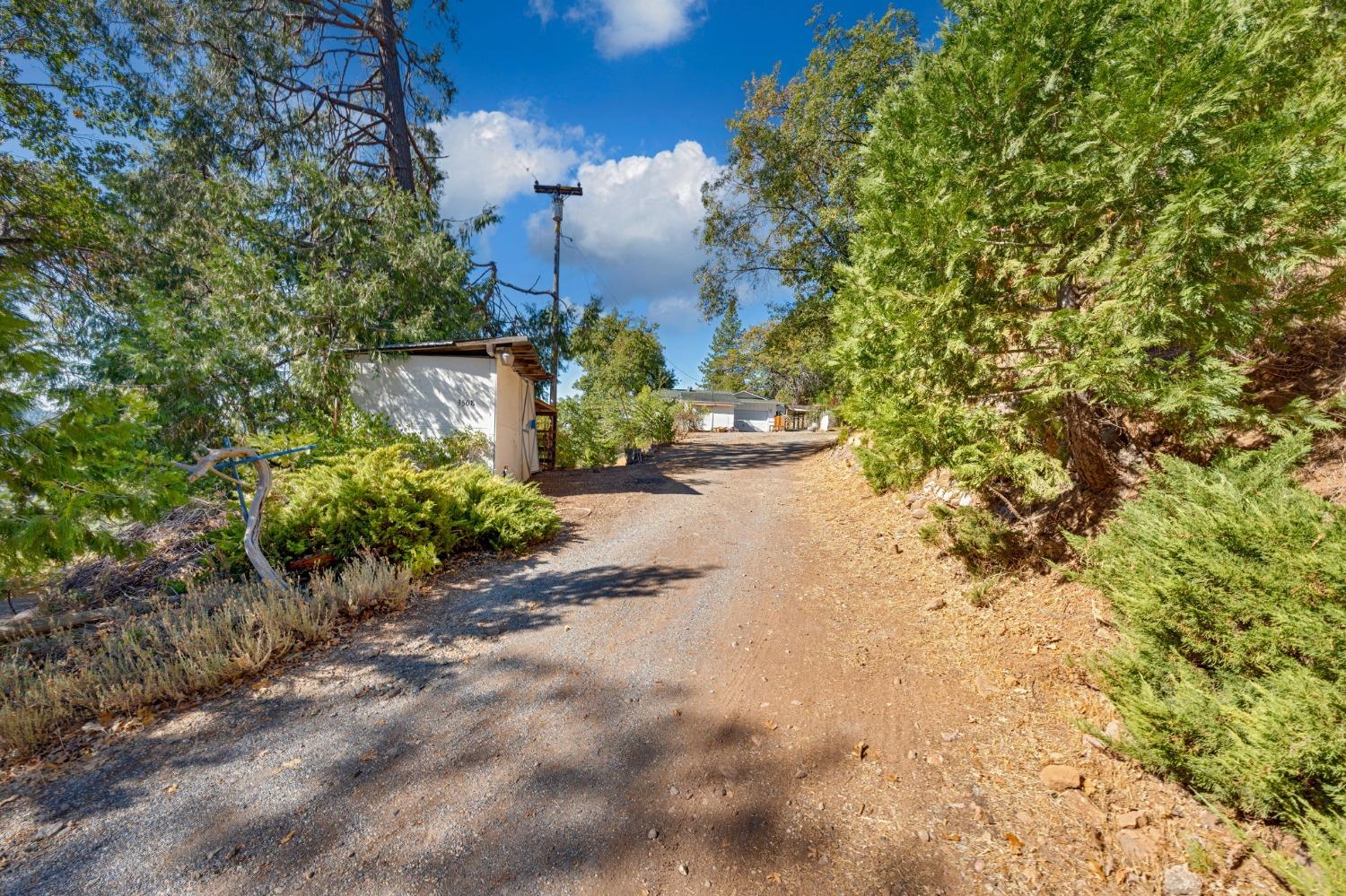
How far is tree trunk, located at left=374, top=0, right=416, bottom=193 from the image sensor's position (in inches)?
484

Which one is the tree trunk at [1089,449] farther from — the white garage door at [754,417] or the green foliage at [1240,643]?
the white garage door at [754,417]

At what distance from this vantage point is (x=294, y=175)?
10.3 m

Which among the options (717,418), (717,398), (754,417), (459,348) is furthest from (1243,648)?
(754,417)

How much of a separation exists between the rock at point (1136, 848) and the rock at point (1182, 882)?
0.08 metres

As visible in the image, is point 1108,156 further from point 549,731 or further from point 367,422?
point 367,422

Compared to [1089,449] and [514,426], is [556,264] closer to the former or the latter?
[514,426]

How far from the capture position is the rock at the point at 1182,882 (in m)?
1.85

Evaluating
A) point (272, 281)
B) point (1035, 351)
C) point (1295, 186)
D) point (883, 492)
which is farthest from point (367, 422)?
point (1295, 186)

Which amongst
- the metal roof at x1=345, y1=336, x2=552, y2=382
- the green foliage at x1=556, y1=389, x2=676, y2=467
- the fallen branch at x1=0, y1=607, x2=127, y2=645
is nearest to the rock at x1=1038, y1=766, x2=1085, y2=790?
the fallen branch at x1=0, y1=607, x2=127, y2=645

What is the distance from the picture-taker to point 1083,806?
7.55 feet

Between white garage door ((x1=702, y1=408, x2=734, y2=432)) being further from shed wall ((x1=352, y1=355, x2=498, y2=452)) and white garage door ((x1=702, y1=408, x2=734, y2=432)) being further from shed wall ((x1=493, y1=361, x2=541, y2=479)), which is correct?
shed wall ((x1=352, y1=355, x2=498, y2=452))

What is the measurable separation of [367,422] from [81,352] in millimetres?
5003

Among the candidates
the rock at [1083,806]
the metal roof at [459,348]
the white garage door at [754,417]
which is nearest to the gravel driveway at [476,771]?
the rock at [1083,806]

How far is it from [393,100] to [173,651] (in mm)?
14462
